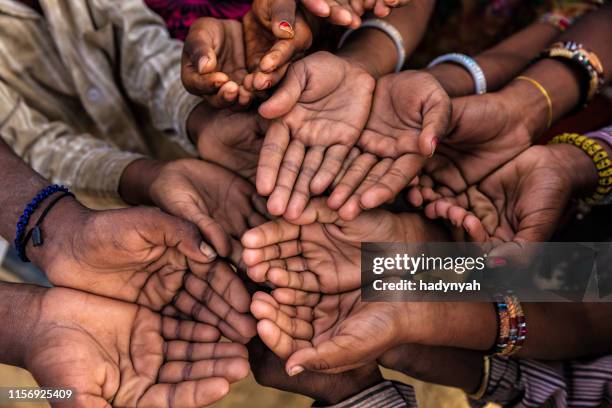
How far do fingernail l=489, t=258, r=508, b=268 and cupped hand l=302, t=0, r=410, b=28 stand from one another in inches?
29.1

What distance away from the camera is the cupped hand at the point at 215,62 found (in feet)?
4.61

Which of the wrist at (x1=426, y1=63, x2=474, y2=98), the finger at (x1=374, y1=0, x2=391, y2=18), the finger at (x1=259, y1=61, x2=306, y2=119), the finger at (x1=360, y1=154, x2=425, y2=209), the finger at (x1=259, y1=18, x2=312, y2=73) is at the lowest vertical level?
the finger at (x1=360, y1=154, x2=425, y2=209)

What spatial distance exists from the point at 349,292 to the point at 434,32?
1.51 m

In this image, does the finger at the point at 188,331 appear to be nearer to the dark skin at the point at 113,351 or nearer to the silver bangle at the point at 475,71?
the dark skin at the point at 113,351

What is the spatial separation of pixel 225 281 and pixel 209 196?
301 mm

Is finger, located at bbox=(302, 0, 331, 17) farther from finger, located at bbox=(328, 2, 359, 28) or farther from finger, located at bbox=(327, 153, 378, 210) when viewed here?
finger, located at bbox=(327, 153, 378, 210)

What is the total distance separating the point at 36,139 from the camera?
1.87 metres

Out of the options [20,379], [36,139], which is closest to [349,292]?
[36,139]

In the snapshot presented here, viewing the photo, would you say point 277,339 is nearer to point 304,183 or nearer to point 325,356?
point 325,356

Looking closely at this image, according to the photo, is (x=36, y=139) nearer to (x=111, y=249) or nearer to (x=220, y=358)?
(x=111, y=249)

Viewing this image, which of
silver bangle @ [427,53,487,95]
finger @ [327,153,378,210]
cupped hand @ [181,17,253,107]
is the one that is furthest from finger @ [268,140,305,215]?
silver bangle @ [427,53,487,95]

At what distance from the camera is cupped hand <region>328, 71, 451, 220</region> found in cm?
130

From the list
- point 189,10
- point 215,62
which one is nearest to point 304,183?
point 215,62

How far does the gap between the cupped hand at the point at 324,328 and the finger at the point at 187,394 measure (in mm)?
142
